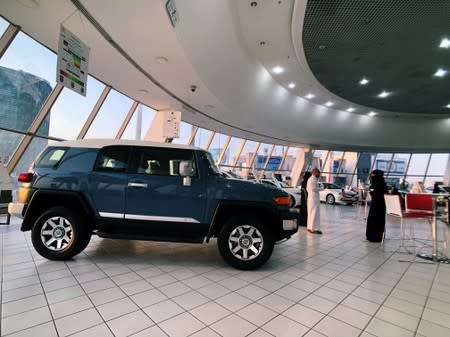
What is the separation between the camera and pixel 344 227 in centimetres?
673

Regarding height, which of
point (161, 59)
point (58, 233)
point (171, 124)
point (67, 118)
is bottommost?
point (58, 233)

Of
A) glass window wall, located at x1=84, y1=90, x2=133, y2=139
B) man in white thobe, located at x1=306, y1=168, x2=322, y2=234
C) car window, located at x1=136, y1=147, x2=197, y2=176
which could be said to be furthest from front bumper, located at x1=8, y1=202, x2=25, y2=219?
man in white thobe, located at x1=306, y1=168, x2=322, y2=234

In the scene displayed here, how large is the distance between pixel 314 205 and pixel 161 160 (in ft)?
13.1

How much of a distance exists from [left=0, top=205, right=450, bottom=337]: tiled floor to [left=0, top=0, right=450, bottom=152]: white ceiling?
383cm

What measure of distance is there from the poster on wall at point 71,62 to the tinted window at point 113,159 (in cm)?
133

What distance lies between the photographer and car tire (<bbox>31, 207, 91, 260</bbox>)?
308cm

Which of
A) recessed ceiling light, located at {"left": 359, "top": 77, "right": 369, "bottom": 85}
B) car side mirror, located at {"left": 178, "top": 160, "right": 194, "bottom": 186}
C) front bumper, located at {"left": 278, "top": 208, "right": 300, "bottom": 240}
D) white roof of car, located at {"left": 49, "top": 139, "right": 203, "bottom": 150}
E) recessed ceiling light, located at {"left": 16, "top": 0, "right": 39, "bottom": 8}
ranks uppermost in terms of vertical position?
recessed ceiling light, located at {"left": 359, "top": 77, "right": 369, "bottom": 85}

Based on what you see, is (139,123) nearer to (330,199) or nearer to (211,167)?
(211,167)

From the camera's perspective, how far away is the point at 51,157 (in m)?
3.24

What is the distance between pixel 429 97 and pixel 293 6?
902 cm

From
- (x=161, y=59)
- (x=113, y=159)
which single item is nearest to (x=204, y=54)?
(x=161, y=59)

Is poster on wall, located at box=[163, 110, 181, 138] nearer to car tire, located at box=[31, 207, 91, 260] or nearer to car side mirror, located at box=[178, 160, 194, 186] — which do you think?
car side mirror, located at box=[178, 160, 194, 186]

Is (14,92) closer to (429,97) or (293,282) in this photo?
(293,282)

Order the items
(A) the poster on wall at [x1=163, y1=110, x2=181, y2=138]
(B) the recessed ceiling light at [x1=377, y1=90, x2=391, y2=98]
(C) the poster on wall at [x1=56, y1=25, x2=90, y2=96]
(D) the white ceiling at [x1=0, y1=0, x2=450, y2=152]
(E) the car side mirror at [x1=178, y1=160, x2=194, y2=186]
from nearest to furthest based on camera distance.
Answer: (E) the car side mirror at [x1=178, y1=160, x2=194, y2=186] < (C) the poster on wall at [x1=56, y1=25, x2=90, y2=96] < (D) the white ceiling at [x1=0, y1=0, x2=450, y2=152] < (A) the poster on wall at [x1=163, y1=110, x2=181, y2=138] < (B) the recessed ceiling light at [x1=377, y1=90, x2=391, y2=98]
